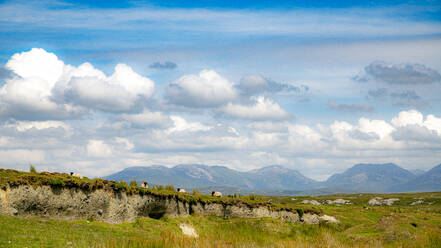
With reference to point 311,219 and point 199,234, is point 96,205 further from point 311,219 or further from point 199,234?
point 311,219

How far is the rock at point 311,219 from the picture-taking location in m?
63.5

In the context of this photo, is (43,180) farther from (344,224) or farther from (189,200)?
(344,224)

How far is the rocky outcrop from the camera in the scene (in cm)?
3067

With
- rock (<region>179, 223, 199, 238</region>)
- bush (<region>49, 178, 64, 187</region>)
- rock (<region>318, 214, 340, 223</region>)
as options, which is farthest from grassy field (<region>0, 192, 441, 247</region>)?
bush (<region>49, 178, 64, 187</region>)

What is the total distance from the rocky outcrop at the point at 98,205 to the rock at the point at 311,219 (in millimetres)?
10987

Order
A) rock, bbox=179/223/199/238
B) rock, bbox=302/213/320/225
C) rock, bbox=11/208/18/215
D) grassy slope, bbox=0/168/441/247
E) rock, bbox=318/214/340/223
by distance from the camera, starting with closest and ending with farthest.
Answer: grassy slope, bbox=0/168/441/247
rock, bbox=11/208/18/215
rock, bbox=179/223/199/238
rock, bbox=318/214/340/223
rock, bbox=302/213/320/225

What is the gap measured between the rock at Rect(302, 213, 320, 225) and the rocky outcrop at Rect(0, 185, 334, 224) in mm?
10987

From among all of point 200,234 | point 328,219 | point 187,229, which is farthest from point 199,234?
point 328,219

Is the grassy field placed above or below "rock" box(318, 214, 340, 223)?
above

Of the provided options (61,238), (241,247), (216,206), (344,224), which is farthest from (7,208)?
(344,224)

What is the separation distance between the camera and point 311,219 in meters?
64.1

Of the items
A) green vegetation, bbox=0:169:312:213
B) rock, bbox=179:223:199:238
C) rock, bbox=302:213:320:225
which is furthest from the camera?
rock, bbox=302:213:320:225

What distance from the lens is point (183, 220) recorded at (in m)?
47.7

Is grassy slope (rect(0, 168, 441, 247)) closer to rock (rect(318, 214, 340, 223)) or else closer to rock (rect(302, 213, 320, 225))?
rock (rect(318, 214, 340, 223))
